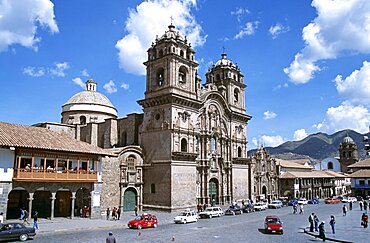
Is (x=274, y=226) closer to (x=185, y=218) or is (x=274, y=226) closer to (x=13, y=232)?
(x=185, y=218)

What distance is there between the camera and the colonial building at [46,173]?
93.7ft

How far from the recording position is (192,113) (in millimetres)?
46031

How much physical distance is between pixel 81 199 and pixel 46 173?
6.91m

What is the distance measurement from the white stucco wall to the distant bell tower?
96.5m

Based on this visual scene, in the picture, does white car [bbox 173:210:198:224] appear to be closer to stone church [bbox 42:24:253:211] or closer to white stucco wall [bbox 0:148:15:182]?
stone church [bbox 42:24:253:211]

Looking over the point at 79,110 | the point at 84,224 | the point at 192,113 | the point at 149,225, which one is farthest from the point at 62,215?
the point at 79,110

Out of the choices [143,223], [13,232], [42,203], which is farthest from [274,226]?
[42,203]

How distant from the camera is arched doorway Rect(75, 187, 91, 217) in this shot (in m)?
35.1

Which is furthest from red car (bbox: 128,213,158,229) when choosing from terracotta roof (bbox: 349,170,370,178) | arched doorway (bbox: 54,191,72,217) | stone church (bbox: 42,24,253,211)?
terracotta roof (bbox: 349,170,370,178)

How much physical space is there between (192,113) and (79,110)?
Result: 22.0m

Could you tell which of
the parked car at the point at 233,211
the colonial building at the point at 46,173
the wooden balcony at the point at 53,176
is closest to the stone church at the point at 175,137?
the colonial building at the point at 46,173

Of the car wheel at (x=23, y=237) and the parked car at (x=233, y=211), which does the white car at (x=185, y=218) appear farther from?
the car wheel at (x=23, y=237)

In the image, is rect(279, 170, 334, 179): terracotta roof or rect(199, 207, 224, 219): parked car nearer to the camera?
rect(199, 207, 224, 219): parked car

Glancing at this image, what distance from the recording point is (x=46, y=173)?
30.3 metres
